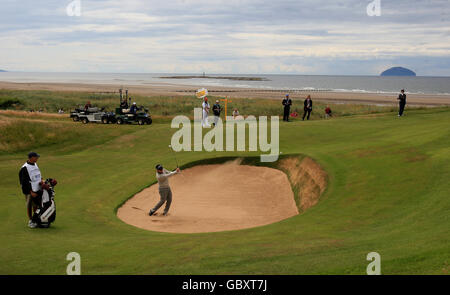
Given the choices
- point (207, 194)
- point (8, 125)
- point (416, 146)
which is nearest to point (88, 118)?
point (8, 125)

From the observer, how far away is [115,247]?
12508 millimetres

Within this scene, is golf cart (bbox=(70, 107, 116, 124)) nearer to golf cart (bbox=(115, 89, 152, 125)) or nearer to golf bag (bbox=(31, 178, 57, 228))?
golf cart (bbox=(115, 89, 152, 125))

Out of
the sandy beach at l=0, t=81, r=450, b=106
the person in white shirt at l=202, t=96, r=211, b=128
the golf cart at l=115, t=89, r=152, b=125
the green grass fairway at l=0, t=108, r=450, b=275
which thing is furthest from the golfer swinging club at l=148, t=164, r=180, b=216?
the sandy beach at l=0, t=81, r=450, b=106

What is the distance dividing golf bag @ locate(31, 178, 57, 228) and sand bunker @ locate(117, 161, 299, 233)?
333cm

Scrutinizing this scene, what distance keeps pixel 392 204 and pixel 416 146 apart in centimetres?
729

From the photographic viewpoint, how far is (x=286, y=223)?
15.5 metres

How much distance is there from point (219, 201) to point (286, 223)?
5.63m

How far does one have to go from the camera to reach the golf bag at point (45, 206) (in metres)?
14.6

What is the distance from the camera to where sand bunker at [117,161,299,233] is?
1752 centimetres

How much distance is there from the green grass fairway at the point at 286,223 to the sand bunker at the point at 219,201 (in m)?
1.13

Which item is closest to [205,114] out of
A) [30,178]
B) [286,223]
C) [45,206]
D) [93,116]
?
[93,116]

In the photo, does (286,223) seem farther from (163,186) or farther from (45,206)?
(45,206)

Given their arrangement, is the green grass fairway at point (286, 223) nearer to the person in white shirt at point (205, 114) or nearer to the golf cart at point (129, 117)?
the person in white shirt at point (205, 114)
